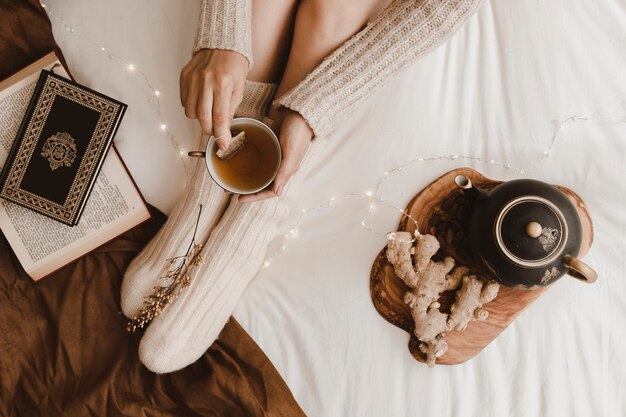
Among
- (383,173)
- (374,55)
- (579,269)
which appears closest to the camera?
(579,269)

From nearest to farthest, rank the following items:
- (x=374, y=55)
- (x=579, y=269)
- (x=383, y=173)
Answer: (x=579, y=269)
(x=374, y=55)
(x=383, y=173)

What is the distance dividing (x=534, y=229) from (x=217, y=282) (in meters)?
0.49

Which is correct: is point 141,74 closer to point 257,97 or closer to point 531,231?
point 257,97

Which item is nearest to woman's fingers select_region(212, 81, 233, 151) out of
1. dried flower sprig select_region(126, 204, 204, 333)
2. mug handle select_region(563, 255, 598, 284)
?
dried flower sprig select_region(126, 204, 204, 333)

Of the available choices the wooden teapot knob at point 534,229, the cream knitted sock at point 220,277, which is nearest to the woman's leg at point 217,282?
the cream knitted sock at point 220,277

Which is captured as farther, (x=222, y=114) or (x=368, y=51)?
(x=368, y=51)

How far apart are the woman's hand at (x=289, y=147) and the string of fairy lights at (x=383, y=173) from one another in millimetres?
148

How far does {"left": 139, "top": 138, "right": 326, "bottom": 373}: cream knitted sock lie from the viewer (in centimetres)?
73

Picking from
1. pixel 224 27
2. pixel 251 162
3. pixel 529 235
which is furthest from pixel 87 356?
pixel 529 235

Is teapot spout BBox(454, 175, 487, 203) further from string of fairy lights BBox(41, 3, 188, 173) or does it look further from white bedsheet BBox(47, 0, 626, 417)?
string of fairy lights BBox(41, 3, 188, 173)

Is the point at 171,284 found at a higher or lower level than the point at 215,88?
lower

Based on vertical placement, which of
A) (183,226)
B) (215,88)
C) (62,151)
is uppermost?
(215,88)

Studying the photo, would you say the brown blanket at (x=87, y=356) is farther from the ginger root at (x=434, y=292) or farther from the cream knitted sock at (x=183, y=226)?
the ginger root at (x=434, y=292)

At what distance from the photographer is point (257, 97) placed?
74 centimetres
